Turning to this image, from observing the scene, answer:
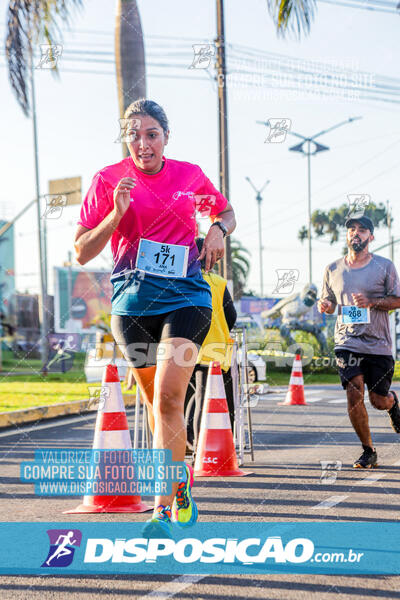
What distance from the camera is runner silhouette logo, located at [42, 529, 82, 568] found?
362 centimetres

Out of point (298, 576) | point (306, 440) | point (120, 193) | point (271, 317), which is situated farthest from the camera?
point (271, 317)

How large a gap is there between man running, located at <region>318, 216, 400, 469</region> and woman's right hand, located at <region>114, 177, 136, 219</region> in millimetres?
2992

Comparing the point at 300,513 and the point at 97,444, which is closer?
the point at 300,513

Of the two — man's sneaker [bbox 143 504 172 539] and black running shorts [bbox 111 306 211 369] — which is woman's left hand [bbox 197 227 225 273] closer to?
black running shorts [bbox 111 306 211 369]

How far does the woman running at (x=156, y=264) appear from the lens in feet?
12.6

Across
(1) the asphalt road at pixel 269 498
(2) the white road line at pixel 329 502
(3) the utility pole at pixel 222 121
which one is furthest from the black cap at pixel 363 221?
(3) the utility pole at pixel 222 121

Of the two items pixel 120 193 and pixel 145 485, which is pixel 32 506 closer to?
pixel 145 485

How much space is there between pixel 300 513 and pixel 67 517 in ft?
4.13

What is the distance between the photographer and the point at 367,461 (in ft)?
20.7

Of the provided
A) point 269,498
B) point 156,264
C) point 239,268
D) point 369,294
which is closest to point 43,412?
point 369,294

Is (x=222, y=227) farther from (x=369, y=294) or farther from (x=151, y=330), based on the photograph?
Result: (x=369, y=294)

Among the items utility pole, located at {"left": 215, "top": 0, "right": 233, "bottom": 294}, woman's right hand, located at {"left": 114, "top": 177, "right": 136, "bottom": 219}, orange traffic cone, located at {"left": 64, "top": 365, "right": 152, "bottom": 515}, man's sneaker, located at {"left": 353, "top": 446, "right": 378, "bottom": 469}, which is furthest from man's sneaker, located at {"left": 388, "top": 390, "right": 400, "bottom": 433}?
utility pole, located at {"left": 215, "top": 0, "right": 233, "bottom": 294}

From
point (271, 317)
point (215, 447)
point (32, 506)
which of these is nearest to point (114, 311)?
point (32, 506)

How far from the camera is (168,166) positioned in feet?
13.6
